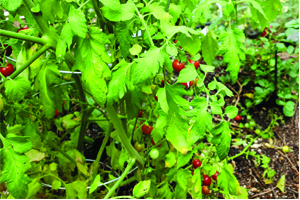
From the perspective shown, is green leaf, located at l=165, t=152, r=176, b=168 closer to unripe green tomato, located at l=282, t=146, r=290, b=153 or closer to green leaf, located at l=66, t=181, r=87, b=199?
green leaf, located at l=66, t=181, r=87, b=199

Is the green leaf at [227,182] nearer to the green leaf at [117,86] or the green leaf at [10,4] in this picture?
the green leaf at [117,86]

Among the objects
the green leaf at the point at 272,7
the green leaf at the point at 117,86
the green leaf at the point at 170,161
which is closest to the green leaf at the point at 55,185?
the green leaf at the point at 170,161

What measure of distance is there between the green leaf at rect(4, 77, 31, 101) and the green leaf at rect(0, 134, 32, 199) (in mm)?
103

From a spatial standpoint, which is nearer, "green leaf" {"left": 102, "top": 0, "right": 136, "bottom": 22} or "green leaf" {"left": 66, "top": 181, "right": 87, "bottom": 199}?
"green leaf" {"left": 102, "top": 0, "right": 136, "bottom": 22}

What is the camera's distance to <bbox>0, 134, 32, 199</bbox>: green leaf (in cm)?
59

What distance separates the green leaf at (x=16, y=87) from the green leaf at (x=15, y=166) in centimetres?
10

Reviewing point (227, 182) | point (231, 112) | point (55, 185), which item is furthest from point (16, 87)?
point (227, 182)

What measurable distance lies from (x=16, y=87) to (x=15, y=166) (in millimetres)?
195

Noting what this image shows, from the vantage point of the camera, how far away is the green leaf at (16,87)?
0.62 m

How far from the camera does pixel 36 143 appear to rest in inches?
38.8

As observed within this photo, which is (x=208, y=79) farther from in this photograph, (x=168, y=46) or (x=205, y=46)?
(x=168, y=46)

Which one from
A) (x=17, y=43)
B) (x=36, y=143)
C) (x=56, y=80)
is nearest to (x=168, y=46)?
(x=56, y=80)

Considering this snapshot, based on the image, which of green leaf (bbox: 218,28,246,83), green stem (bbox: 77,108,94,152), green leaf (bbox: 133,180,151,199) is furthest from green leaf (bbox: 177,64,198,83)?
green stem (bbox: 77,108,94,152)

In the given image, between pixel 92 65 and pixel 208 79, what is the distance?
5.64 feet
